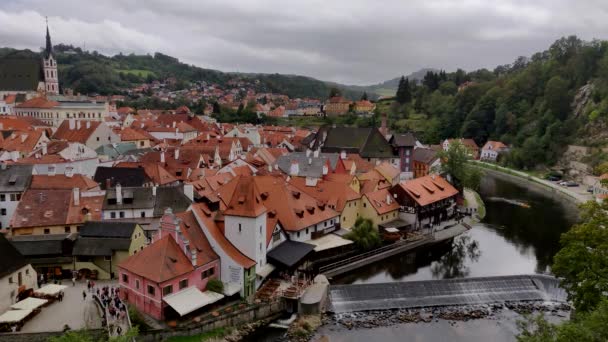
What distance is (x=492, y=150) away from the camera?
112 m

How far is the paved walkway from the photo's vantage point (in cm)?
2580

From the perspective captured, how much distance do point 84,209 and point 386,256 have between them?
2580cm

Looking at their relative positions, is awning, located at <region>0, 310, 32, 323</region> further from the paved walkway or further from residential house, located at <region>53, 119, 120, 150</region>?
residential house, located at <region>53, 119, 120, 150</region>

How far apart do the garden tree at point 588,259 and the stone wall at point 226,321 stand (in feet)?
56.6

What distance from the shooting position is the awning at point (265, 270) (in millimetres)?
33162

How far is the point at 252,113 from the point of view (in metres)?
141

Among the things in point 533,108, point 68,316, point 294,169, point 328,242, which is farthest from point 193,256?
point 533,108

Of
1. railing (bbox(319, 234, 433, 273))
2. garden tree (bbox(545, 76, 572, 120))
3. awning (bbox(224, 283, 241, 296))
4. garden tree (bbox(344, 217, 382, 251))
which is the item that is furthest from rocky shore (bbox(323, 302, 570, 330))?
garden tree (bbox(545, 76, 572, 120))

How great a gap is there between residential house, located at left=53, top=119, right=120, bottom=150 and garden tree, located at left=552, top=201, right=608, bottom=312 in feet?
199

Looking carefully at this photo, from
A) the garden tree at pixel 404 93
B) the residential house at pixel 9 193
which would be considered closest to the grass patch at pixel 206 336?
the residential house at pixel 9 193

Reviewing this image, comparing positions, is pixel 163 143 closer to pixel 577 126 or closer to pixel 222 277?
pixel 222 277

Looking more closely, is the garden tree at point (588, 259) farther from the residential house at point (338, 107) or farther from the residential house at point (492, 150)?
the residential house at point (338, 107)

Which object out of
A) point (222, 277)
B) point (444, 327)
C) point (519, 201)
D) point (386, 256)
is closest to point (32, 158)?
point (222, 277)

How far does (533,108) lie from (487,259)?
281ft
